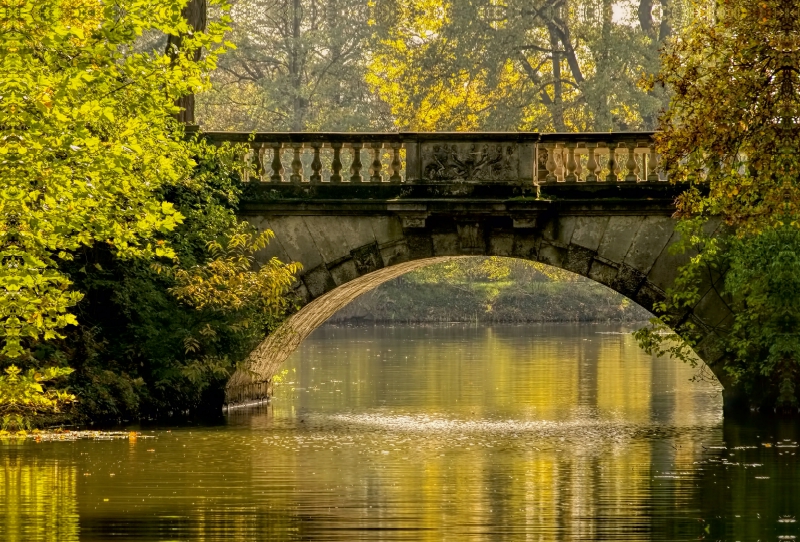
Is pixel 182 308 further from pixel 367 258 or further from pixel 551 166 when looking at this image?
pixel 551 166

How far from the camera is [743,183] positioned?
669 inches

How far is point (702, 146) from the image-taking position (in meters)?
17.0

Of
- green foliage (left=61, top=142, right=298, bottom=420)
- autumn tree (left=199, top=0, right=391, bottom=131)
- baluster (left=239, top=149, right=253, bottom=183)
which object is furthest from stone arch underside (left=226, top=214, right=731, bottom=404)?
autumn tree (left=199, top=0, right=391, bottom=131)

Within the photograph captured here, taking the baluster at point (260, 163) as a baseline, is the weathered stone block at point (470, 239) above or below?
below

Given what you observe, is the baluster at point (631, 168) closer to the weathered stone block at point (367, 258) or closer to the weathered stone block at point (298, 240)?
the weathered stone block at point (367, 258)

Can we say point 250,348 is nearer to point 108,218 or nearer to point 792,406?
point 108,218

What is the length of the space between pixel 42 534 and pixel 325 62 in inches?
1652

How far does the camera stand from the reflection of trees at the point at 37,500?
1174 cm

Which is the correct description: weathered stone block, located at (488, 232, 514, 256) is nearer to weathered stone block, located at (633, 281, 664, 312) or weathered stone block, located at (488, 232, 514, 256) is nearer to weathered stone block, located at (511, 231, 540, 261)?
weathered stone block, located at (511, 231, 540, 261)

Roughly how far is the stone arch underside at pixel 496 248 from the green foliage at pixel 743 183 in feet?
0.69

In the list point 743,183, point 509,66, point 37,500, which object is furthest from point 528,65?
point 37,500

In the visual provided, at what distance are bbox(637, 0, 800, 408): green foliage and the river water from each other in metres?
1.06

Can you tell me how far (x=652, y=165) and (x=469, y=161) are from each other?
7.57 ft

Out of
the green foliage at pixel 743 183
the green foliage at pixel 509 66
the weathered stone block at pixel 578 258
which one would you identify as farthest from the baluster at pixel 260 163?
the green foliage at pixel 509 66
